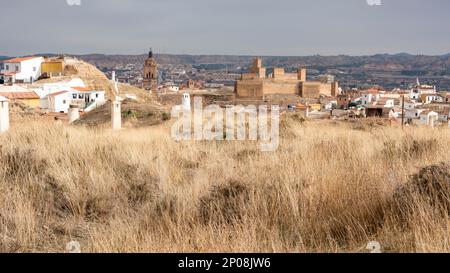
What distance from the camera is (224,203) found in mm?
3576

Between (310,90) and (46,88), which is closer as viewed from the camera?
(46,88)

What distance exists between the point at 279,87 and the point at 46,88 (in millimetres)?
44155

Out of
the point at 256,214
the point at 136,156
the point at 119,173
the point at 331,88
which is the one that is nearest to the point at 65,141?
the point at 136,156

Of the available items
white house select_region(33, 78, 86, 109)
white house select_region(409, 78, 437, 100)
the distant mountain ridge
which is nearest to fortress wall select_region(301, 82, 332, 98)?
white house select_region(409, 78, 437, 100)

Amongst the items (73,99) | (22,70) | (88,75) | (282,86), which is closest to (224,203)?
(73,99)

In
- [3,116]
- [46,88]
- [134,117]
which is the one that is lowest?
[134,117]

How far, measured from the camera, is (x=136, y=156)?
5.30 meters

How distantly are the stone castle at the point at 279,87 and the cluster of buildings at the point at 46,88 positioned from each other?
95.4ft

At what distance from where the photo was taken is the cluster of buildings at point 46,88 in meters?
34.2

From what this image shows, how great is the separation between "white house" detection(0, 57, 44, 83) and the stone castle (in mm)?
30895

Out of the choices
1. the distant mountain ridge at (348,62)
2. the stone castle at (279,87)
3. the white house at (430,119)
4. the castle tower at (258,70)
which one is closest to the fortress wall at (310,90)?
the stone castle at (279,87)

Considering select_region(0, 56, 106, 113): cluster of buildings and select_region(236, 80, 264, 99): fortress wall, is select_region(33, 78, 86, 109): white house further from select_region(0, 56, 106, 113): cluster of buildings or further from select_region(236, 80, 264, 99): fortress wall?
select_region(236, 80, 264, 99): fortress wall

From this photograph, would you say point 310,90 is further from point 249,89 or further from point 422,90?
point 422,90
